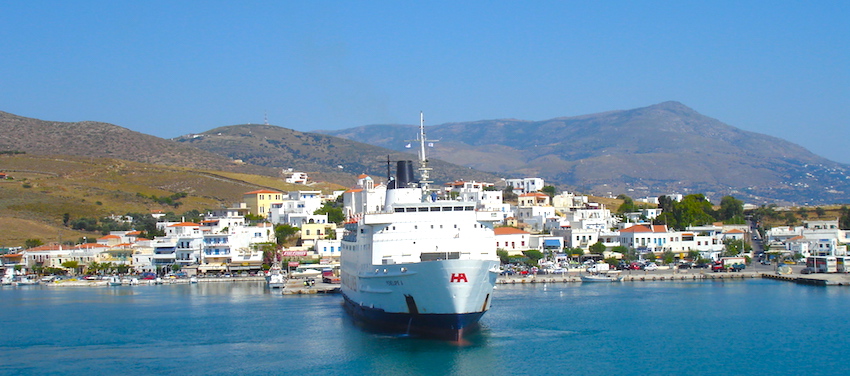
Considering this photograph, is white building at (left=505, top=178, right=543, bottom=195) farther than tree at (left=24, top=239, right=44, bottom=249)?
Yes

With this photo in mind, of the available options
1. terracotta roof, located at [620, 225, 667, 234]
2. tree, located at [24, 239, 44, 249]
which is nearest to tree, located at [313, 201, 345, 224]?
tree, located at [24, 239, 44, 249]

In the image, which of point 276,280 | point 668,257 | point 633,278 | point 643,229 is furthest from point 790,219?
point 276,280

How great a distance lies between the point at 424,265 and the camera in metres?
34.3

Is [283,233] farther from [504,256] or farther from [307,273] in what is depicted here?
[504,256]

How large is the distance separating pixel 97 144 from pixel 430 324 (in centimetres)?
14899

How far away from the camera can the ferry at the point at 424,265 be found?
34469 millimetres

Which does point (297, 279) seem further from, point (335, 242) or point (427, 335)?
point (427, 335)

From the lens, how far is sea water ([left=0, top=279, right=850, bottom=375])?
110 ft

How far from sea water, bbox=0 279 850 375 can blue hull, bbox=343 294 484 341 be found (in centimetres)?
42

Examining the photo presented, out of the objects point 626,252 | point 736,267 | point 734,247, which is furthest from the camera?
point 734,247

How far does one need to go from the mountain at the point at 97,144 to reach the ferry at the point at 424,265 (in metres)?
131

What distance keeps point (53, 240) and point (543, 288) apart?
186 feet

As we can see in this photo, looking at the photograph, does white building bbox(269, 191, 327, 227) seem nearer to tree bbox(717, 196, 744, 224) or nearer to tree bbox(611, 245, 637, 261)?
tree bbox(611, 245, 637, 261)

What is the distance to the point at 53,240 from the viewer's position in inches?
3696
